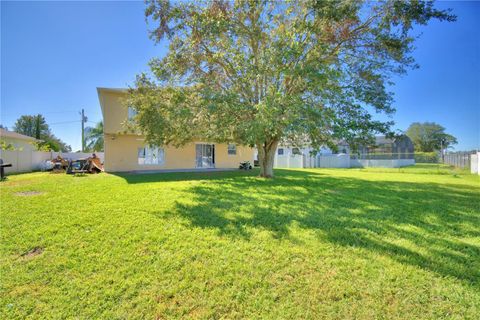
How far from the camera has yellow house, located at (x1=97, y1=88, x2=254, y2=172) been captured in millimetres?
14977

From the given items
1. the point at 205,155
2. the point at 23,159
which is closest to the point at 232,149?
the point at 205,155

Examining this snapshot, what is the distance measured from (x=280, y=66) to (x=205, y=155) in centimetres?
1179

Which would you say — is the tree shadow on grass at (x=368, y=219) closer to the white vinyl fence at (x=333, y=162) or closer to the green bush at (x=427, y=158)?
the white vinyl fence at (x=333, y=162)

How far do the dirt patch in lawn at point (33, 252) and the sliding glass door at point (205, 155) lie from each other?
14651 millimetres

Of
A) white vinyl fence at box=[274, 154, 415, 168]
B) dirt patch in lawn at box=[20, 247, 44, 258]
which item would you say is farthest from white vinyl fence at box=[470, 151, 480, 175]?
dirt patch in lawn at box=[20, 247, 44, 258]

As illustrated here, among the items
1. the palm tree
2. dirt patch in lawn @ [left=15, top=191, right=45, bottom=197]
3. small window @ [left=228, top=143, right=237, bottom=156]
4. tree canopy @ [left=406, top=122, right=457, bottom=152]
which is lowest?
dirt patch in lawn @ [left=15, top=191, right=45, bottom=197]

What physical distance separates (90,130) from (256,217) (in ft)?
120

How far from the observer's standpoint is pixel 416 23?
827cm

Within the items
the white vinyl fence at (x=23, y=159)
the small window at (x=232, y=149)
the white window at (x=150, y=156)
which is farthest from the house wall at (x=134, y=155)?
the white vinyl fence at (x=23, y=159)

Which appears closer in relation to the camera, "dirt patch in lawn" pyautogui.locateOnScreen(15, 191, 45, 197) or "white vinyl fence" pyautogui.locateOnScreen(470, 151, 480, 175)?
"dirt patch in lawn" pyautogui.locateOnScreen(15, 191, 45, 197)

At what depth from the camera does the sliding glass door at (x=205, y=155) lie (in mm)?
18248

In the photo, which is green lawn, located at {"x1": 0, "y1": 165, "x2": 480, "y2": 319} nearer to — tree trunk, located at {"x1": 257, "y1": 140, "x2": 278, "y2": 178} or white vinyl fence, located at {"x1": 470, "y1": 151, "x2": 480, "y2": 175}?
tree trunk, located at {"x1": 257, "y1": 140, "x2": 278, "y2": 178}

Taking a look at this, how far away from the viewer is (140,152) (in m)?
16.3

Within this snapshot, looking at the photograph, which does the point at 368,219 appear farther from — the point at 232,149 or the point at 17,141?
the point at 17,141
